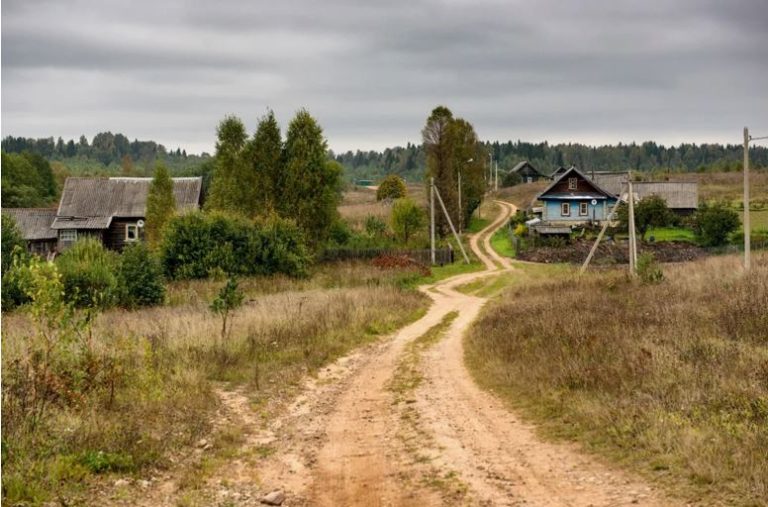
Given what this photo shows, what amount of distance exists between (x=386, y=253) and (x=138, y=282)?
22.1m

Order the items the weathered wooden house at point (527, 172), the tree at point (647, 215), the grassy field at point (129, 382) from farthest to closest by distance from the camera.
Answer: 1. the weathered wooden house at point (527, 172)
2. the tree at point (647, 215)
3. the grassy field at point (129, 382)

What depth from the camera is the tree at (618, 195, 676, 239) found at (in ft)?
181

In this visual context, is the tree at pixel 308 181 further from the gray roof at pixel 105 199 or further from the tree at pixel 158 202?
the gray roof at pixel 105 199

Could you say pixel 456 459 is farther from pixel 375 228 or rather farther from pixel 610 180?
pixel 610 180

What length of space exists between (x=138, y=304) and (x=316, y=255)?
19450 millimetres

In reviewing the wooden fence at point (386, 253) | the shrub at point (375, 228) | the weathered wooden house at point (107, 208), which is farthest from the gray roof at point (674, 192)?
the weathered wooden house at point (107, 208)

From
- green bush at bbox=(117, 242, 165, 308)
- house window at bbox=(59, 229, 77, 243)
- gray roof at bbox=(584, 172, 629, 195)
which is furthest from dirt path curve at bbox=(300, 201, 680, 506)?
gray roof at bbox=(584, 172, 629, 195)

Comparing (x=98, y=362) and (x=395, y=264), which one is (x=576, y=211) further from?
(x=98, y=362)

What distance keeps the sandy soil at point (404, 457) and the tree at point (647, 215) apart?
44.4 meters

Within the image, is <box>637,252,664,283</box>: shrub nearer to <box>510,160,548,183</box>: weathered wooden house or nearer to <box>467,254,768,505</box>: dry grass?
<box>467,254,768,505</box>: dry grass

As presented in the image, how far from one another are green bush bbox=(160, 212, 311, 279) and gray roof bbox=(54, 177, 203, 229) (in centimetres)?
1910

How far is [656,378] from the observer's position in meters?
11.2

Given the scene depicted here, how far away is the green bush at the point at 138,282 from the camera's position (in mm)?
29141

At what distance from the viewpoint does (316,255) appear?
4775 centimetres
